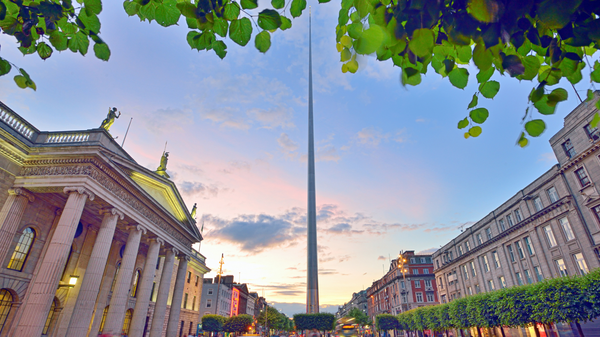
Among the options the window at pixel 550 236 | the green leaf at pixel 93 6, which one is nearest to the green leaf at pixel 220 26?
the green leaf at pixel 93 6

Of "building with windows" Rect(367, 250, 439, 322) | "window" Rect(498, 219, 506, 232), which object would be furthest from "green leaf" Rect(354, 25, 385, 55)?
"building with windows" Rect(367, 250, 439, 322)

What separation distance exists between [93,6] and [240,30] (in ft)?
6.17

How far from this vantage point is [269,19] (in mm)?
2953

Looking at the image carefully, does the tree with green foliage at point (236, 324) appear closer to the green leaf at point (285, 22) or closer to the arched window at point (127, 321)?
the arched window at point (127, 321)

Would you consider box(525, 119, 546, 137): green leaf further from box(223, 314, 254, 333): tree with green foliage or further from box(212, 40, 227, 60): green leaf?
box(223, 314, 254, 333): tree with green foliage

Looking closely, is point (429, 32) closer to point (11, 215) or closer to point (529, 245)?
point (11, 215)

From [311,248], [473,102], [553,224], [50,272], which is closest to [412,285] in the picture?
[311,248]

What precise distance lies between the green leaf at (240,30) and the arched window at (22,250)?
81.4ft

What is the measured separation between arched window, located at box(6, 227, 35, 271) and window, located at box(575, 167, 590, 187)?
47.0 meters

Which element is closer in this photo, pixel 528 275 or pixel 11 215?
pixel 11 215

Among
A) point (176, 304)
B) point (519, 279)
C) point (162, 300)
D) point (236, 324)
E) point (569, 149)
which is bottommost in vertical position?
point (236, 324)

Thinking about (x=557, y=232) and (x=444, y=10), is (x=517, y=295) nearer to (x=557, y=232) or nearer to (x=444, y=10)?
(x=557, y=232)

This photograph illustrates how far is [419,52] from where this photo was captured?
2.25m

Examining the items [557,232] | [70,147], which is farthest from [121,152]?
[557,232]
